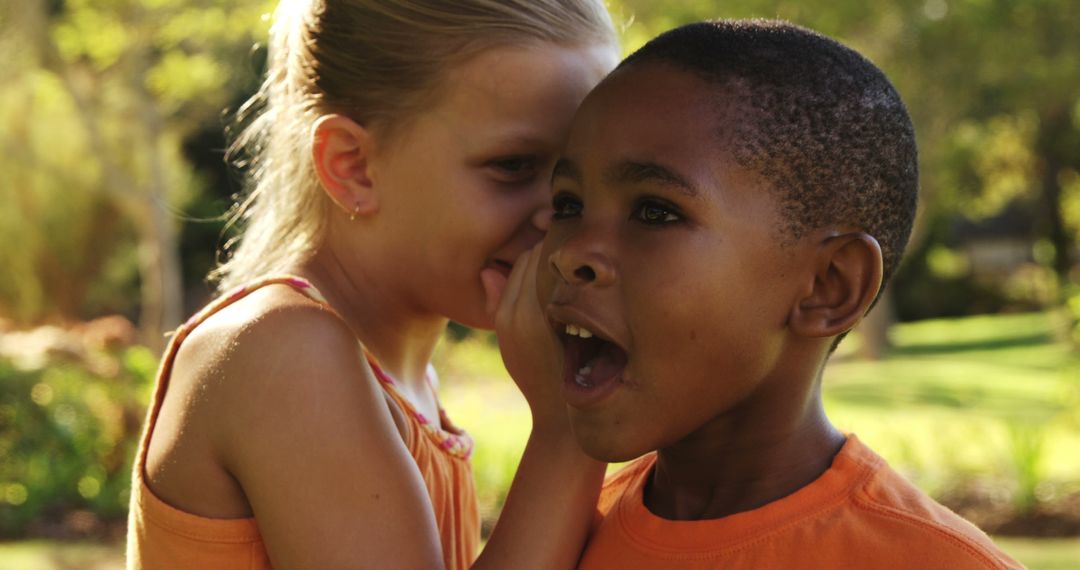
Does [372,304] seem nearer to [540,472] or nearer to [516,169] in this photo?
[516,169]

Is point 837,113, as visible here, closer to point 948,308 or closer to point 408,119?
point 408,119

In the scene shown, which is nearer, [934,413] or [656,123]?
[656,123]

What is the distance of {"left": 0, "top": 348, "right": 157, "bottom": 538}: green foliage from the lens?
350 inches

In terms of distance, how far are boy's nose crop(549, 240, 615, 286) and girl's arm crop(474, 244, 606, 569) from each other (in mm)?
176

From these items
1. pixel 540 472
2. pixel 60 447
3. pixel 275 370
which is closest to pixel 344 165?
pixel 275 370

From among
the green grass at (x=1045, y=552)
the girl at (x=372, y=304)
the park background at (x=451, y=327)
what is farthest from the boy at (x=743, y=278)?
the green grass at (x=1045, y=552)

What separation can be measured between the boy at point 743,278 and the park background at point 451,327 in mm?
1607

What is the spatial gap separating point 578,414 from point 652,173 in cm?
39

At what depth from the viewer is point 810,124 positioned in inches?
70.7

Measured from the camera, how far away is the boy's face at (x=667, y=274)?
5.74 ft

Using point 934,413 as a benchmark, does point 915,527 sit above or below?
above

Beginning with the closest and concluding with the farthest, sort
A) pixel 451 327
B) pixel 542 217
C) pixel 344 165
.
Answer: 1. pixel 542 217
2. pixel 344 165
3. pixel 451 327

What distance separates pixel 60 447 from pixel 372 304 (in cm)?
766

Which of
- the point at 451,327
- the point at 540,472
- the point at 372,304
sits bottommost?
the point at 451,327
